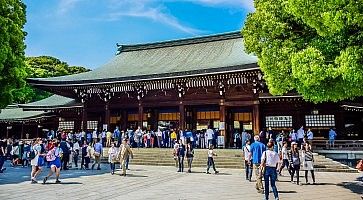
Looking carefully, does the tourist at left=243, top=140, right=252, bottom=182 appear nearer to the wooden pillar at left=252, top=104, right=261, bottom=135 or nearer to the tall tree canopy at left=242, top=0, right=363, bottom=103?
the tall tree canopy at left=242, top=0, right=363, bottom=103

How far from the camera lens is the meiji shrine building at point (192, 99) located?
23188 millimetres

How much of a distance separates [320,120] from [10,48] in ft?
67.3

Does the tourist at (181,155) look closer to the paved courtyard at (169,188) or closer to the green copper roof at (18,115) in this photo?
the paved courtyard at (169,188)

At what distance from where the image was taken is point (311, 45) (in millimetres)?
10094

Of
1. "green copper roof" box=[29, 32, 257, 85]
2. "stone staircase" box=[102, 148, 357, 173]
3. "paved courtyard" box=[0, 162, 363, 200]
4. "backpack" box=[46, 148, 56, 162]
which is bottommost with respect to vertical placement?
"paved courtyard" box=[0, 162, 363, 200]

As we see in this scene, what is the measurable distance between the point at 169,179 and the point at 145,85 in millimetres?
12783

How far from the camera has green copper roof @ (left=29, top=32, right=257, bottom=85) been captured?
23.8m

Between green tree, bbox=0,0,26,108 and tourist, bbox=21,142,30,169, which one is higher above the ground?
green tree, bbox=0,0,26,108

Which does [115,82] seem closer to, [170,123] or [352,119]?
[170,123]

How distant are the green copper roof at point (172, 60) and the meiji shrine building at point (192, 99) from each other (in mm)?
78

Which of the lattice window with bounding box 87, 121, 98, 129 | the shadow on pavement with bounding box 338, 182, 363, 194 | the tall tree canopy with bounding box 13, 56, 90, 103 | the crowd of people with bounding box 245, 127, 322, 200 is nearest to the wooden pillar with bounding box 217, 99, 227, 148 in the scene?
the crowd of people with bounding box 245, 127, 322, 200

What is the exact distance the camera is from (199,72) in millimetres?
22672

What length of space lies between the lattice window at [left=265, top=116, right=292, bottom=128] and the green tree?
55.9 feet

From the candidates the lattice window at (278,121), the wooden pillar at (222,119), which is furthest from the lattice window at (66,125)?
the lattice window at (278,121)
